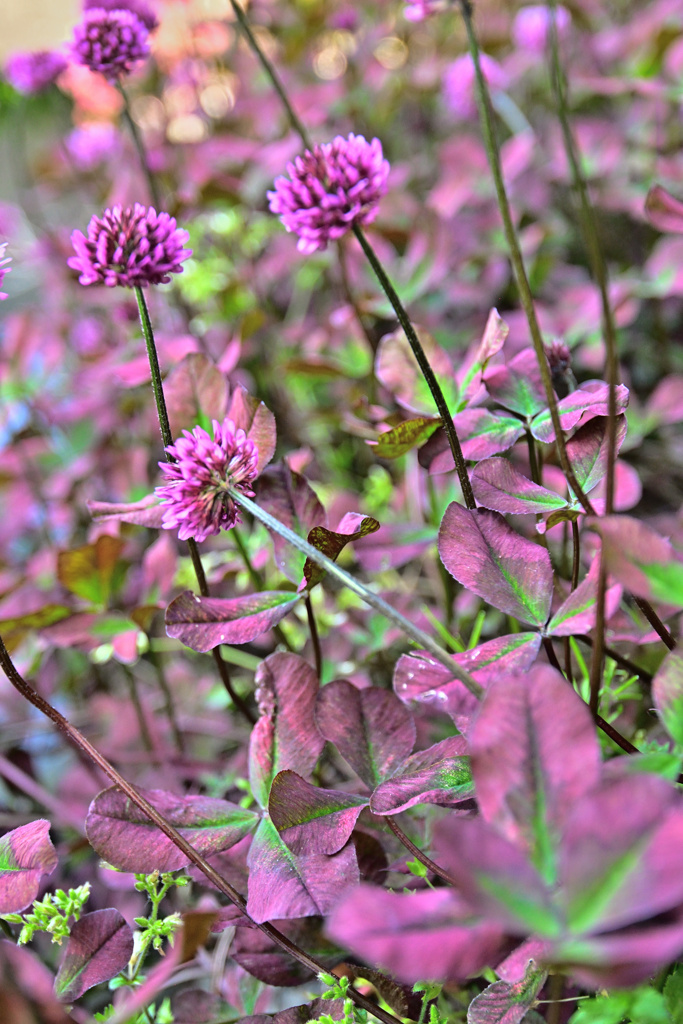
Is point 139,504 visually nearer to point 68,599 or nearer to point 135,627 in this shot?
point 135,627

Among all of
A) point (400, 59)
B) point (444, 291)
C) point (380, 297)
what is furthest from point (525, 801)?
point (400, 59)

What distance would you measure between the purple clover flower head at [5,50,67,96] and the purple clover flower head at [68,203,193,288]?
86 centimetres

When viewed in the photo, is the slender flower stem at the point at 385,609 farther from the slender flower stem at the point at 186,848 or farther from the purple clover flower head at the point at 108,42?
the purple clover flower head at the point at 108,42

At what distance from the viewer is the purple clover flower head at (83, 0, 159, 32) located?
91cm

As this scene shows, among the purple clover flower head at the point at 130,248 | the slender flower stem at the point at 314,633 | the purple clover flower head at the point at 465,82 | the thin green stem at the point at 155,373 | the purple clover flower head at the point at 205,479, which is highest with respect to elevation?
the purple clover flower head at the point at 465,82

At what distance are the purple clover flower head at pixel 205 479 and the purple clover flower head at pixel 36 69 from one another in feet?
3.45

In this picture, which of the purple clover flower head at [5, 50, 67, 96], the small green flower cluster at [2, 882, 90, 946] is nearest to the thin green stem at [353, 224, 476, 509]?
the small green flower cluster at [2, 882, 90, 946]

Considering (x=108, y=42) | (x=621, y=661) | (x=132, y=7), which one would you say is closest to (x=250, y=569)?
(x=621, y=661)

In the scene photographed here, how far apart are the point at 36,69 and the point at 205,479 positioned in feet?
3.59

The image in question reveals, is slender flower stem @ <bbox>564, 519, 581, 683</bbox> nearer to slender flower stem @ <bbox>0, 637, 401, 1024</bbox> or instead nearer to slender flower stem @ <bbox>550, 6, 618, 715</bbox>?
slender flower stem @ <bbox>550, 6, 618, 715</bbox>

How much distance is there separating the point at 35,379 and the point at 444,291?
0.75 metres

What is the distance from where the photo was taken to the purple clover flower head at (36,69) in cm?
129

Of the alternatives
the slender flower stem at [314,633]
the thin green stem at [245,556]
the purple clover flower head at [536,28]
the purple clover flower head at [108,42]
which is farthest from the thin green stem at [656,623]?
the purple clover flower head at [536,28]

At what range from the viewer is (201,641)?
60 centimetres
